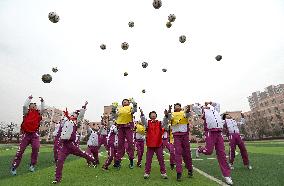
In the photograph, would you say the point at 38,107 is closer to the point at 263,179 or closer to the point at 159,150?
the point at 159,150

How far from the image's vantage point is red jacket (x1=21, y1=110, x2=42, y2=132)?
1075cm

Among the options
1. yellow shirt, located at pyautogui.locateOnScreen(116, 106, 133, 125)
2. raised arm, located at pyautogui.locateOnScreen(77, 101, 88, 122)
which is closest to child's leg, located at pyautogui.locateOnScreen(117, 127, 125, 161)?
yellow shirt, located at pyautogui.locateOnScreen(116, 106, 133, 125)

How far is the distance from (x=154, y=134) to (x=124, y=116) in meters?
1.72

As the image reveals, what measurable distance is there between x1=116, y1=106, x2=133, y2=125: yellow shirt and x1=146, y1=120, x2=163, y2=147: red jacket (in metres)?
1.25

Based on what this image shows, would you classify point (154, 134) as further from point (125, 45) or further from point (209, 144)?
point (125, 45)

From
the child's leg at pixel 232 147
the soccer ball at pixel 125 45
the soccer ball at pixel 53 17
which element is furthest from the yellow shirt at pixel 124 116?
the soccer ball at pixel 53 17

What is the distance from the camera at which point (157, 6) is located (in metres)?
11.1

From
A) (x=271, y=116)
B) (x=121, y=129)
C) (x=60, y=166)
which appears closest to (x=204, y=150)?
(x=121, y=129)

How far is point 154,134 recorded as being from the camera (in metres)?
9.34

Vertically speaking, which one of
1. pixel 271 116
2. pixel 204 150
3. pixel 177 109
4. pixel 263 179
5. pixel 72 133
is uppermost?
pixel 271 116

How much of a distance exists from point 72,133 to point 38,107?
12.1ft

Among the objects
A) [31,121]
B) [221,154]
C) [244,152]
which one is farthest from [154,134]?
[31,121]

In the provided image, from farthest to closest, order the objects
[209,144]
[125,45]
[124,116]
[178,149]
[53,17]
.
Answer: [125,45]
[53,17]
[124,116]
[178,149]
[209,144]

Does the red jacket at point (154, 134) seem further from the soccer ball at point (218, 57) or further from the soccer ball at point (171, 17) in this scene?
the soccer ball at point (171, 17)
